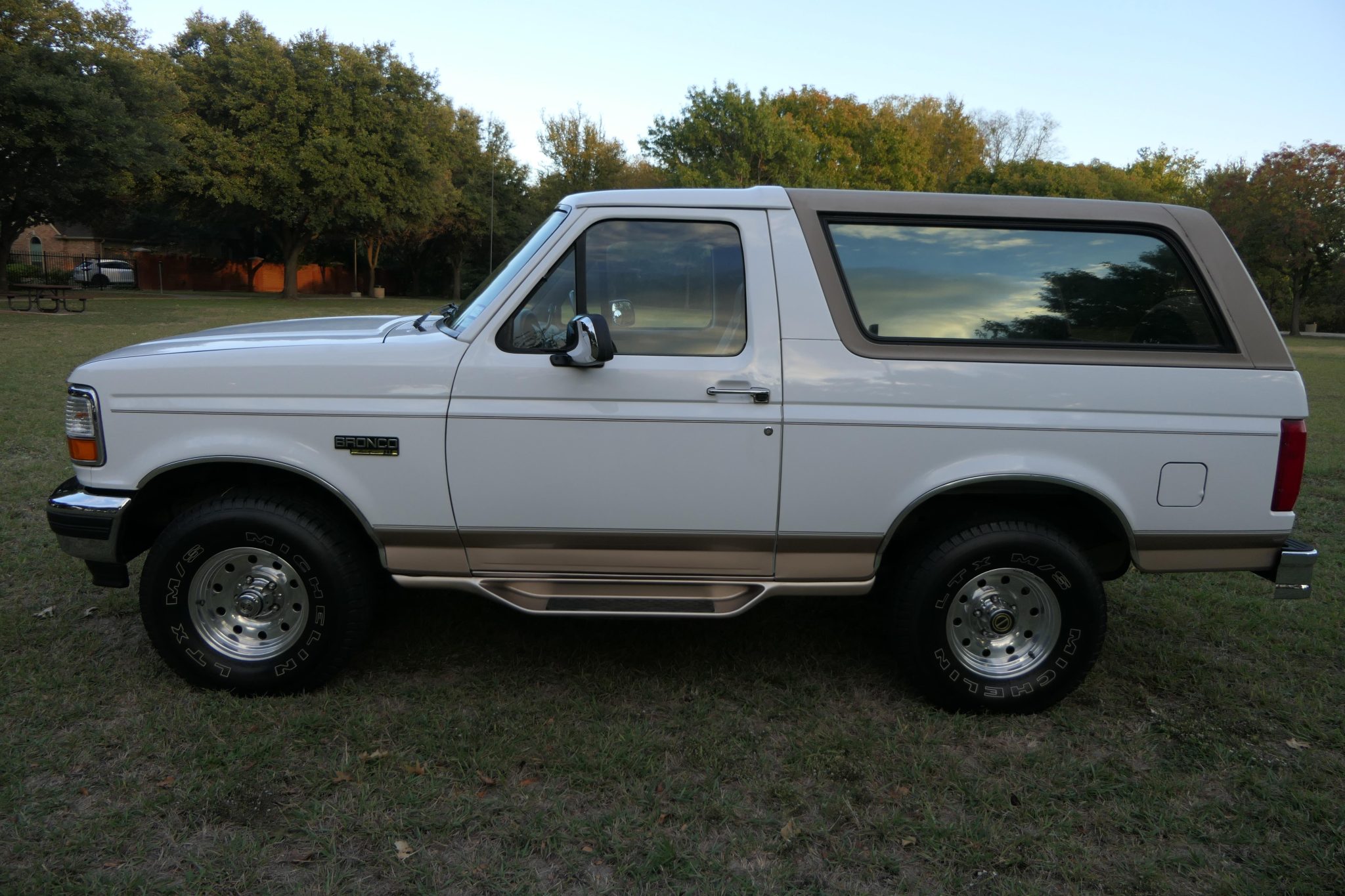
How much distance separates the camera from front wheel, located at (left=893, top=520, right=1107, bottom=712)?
3.86m

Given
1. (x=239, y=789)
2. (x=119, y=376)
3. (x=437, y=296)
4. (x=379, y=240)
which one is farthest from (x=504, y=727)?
(x=437, y=296)

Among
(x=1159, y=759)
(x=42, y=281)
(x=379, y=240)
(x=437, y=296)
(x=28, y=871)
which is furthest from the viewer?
(x=437, y=296)

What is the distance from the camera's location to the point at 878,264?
12.8ft

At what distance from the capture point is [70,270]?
162 feet

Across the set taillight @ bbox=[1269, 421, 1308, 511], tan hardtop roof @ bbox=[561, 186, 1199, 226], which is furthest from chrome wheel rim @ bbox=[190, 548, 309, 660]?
taillight @ bbox=[1269, 421, 1308, 511]

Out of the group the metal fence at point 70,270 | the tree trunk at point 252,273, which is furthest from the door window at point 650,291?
the tree trunk at point 252,273

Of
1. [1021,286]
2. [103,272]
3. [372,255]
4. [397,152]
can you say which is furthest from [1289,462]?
[103,272]

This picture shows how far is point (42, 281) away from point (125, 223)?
637cm

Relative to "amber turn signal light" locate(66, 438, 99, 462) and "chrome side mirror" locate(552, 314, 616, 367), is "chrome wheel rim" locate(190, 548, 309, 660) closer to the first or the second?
"amber turn signal light" locate(66, 438, 99, 462)

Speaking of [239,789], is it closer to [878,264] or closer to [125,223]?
[878,264]

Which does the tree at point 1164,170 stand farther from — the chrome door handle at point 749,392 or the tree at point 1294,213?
the chrome door handle at point 749,392

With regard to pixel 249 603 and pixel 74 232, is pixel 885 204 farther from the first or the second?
pixel 74 232

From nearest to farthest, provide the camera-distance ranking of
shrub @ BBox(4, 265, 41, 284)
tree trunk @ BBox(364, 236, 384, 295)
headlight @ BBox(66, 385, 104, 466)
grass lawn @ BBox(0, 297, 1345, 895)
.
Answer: grass lawn @ BBox(0, 297, 1345, 895)
headlight @ BBox(66, 385, 104, 466)
shrub @ BBox(4, 265, 41, 284)
tree trunk @ BBox(364, 236, 384, 295)

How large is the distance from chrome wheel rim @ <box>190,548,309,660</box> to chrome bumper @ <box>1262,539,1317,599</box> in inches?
159
